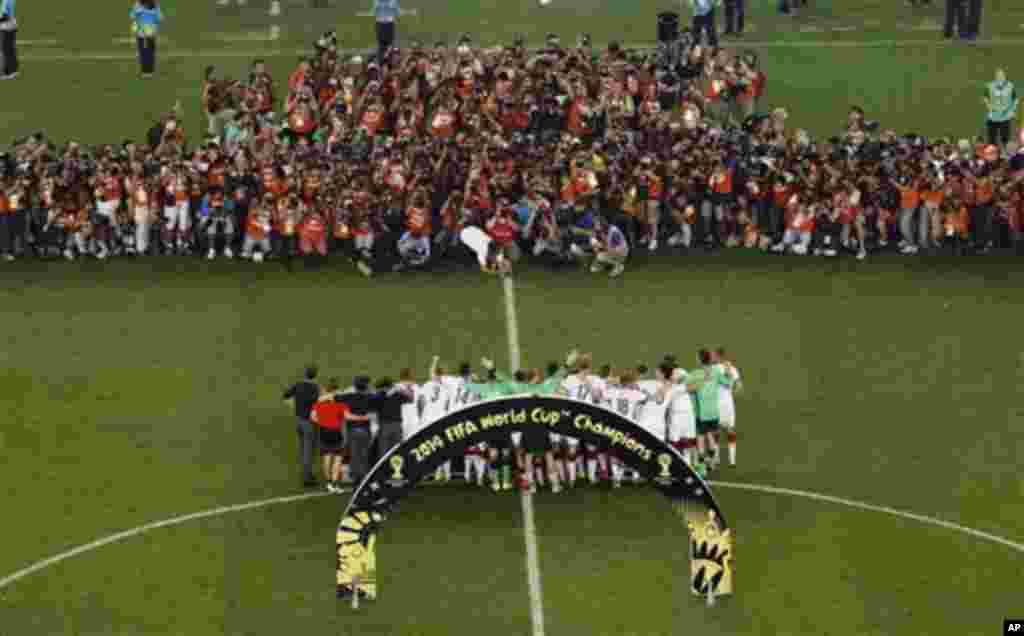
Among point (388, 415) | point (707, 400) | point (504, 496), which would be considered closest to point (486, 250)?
point (707, 400)

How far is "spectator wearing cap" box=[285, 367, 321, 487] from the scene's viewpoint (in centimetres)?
3641

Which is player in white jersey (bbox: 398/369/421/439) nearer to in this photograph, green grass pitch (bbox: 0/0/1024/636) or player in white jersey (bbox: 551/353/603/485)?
green grass pitch (bbox: 0/0/1024/636)

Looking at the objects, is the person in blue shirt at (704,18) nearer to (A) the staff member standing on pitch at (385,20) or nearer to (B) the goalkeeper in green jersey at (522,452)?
(A) the staff member standing on pitch at (385,20)

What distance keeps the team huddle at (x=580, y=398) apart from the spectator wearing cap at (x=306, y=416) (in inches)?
50.6

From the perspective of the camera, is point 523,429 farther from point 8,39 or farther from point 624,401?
point 8,39

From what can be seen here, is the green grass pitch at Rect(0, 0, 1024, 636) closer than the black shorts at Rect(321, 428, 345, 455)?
Yes

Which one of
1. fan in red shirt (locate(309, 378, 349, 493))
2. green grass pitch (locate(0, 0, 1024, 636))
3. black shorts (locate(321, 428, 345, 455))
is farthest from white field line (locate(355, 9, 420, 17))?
black shorts (locate(321, 428, 345, 455))

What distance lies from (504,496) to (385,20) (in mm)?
23711

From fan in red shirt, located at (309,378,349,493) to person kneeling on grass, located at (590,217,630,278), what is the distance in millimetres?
10405

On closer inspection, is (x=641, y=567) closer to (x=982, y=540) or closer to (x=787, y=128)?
(x=982, y=540)

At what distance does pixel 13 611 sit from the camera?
32.5 meters

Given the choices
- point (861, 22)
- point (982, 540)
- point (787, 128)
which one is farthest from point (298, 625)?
point (861, 22)

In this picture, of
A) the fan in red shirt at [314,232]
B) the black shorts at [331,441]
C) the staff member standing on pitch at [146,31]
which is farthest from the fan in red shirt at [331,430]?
the staff member standing on pitch at [146,31]

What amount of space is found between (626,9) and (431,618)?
111ft
